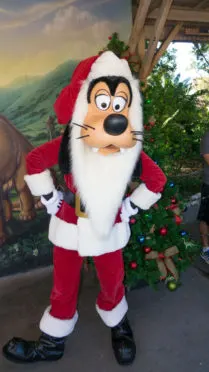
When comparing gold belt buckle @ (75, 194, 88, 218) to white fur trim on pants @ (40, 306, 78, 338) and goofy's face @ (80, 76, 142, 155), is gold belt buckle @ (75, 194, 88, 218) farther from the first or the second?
white fur trim on pants @ (40, 306, 78, 338)

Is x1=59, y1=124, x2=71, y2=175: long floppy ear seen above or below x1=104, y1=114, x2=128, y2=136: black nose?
below

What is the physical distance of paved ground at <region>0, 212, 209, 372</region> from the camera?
1.89m

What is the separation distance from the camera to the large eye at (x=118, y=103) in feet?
5.04

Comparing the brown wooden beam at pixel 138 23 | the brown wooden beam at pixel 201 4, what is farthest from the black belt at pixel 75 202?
the brown wooden beam at pixel 201 4

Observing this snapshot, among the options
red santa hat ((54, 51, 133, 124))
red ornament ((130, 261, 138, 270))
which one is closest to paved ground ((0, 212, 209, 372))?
red ornament ((130, 261, 138, 270))

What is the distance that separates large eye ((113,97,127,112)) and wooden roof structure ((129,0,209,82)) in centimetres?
Answer: 102

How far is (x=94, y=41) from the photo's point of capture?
292 cm

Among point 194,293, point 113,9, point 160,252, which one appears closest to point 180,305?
point 194,293

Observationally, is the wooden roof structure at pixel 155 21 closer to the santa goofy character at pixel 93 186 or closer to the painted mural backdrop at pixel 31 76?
the painted mural backdrop at pixel 31 76

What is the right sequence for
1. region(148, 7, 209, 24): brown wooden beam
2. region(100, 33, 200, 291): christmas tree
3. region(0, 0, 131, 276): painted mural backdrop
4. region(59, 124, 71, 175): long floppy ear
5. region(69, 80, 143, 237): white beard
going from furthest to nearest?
region(148, 7, 209, 24): brown wooden beam < region(0, 0, 131, 276): painted mural backdrop < region(100, 33, 200, 291): christmas tree < region(59, 124, 71, 175): long floppy ear < region(69, 80, 143, 237): white beard

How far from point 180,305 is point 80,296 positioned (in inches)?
30.3

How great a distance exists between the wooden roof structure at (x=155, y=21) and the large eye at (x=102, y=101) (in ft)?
3.50

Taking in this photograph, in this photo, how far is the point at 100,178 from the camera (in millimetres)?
1589

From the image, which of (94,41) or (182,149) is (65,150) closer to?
(94,41)
